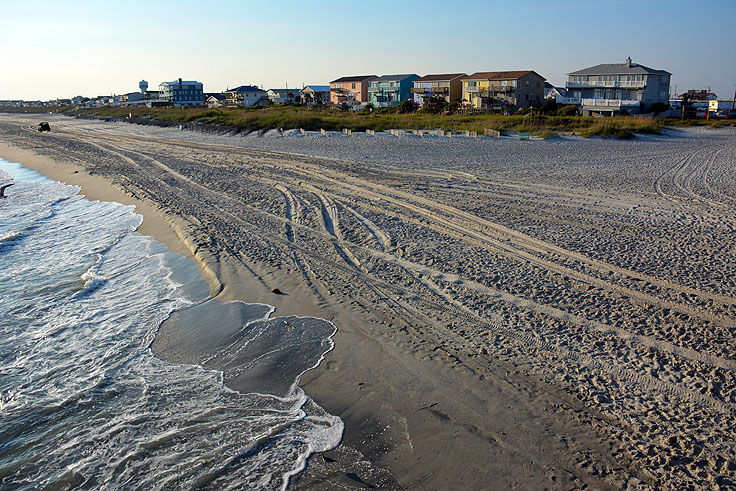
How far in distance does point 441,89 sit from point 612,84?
76.4 feet

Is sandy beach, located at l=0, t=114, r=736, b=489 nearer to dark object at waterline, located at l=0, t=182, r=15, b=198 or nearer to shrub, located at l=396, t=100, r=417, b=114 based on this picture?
dark object at waterline, located at l=0, t=182, r=15, b=198

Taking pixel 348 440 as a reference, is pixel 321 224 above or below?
above

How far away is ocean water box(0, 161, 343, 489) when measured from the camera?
12.5 feet

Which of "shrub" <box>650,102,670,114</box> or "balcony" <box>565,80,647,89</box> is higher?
"balcony" <box>565,80,647,89</box>

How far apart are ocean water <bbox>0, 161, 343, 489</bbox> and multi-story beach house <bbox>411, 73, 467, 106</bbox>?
212 ft

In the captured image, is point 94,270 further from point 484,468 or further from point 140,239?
point 484,468

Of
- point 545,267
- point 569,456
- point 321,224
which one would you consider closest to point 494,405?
point 569,456

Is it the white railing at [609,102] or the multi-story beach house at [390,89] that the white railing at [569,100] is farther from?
the multi-story beach house at [390,89]

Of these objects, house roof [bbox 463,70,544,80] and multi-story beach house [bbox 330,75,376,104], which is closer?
house roof [bbox 463,70,544,80]

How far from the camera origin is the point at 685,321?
5.56 metres

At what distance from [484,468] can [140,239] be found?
8.67 meters

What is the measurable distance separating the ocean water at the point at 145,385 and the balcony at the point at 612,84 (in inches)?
2323

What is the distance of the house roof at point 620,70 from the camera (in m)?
53.8

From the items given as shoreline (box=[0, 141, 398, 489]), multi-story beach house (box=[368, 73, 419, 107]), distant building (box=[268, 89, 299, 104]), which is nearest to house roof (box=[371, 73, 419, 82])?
multi-story beach house (box=[368, 73, 419, 107])
